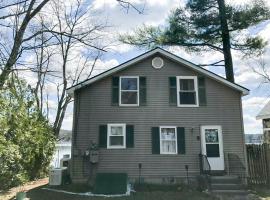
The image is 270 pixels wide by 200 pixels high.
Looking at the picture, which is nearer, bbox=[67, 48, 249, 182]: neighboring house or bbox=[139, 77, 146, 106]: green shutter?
bbox=[67, 48, 249, 182]: neighboring house

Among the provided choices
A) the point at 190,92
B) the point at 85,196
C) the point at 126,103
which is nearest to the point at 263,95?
the point at 190,92

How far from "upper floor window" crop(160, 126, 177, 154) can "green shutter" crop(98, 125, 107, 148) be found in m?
2.66

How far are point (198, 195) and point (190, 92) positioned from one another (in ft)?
17.0

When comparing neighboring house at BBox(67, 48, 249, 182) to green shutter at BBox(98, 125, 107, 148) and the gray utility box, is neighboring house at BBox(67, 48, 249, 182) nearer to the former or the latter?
green shutter at BBox(98, 125, 107, 148)

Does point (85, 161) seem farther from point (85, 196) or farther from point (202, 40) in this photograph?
point (202, 40)

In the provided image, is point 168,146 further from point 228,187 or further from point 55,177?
point 55,177

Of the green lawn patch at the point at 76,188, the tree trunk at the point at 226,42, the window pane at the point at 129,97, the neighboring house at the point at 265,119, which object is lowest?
the green lawn patch at the point at 76,188

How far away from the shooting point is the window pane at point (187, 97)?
1514 centimetres

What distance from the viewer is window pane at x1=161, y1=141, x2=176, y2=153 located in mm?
14555

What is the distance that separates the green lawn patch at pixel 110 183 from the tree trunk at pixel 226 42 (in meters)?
10.8

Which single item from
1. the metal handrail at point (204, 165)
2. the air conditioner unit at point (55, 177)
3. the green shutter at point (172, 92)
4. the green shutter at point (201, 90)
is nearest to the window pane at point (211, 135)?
the metal handrail at point (204, 165)

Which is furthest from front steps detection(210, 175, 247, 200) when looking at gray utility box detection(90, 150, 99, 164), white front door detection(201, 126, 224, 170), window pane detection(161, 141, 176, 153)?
gray utility box detection(90, 150, 99, 164)

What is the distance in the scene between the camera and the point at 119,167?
565 inches

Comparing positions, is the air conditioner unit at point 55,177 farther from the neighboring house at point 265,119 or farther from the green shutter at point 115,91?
the neighboring house at point 265,119
